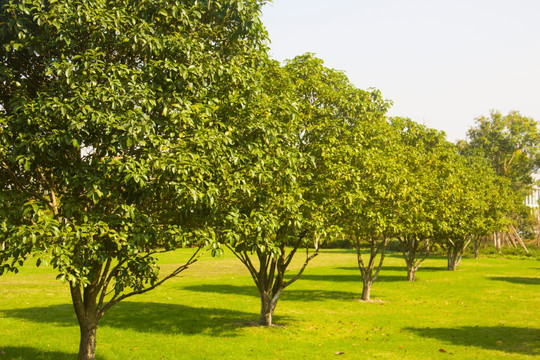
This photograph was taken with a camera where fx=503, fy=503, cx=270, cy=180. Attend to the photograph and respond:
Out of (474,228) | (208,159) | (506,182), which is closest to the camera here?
(208,159)

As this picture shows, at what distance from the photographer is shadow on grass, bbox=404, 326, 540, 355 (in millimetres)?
17719

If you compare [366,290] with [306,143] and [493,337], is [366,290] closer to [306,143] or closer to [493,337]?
→ [493,337]

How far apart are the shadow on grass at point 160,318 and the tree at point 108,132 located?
9.20 metres

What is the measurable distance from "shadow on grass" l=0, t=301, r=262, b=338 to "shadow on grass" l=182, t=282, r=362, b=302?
680 cm

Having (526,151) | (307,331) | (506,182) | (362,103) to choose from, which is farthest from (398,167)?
(526,151)

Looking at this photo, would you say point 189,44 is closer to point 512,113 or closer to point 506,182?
point 506,182

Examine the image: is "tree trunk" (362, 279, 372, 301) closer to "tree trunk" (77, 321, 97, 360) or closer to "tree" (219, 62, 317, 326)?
"tree" (219, 62, 317, 326)

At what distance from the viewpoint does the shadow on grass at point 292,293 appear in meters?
31.1

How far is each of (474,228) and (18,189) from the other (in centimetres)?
3882

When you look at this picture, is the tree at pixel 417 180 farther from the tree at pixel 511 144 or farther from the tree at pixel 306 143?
the tree at pixel 511 144

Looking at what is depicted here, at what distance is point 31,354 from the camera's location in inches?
631

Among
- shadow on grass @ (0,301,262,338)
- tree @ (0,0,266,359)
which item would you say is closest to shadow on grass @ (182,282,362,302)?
shadow on grass @ (0,301,262,338)

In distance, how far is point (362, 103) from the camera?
871 inches

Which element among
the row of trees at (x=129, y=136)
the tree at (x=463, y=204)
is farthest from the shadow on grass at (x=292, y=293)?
the row of trees at (x=129, y=136)
